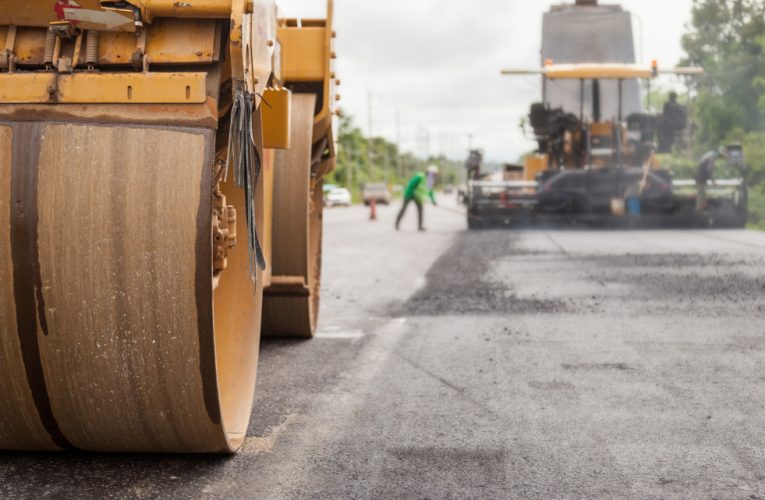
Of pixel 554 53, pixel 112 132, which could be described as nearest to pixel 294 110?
pixel 112 132

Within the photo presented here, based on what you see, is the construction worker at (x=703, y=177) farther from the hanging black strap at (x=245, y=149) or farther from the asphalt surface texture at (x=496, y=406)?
the hanging black strap at (x=245, y=149)

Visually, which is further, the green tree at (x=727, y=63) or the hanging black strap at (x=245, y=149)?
the green tree at (x=727, y=63)

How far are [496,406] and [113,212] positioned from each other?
7.25 ft

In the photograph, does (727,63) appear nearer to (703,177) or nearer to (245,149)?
(703,177)

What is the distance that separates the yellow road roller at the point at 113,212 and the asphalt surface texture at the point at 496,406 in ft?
0.90

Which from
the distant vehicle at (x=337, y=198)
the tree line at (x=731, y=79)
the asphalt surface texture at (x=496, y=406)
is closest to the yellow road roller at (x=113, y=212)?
the asphalt surface texture at (x=496, y=406)

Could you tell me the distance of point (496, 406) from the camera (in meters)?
4.91

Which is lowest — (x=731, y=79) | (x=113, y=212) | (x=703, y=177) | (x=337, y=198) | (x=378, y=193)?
(x=337, y=198)

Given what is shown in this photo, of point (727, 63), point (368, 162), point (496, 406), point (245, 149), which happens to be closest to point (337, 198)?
point (727, 63)

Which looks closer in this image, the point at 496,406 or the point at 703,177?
the point at 496,406

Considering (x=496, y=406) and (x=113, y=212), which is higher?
(x=113, y=212)

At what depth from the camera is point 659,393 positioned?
5172 mm

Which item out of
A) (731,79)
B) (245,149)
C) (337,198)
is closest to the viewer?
(245,149)

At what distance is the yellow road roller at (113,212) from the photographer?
323 cm
